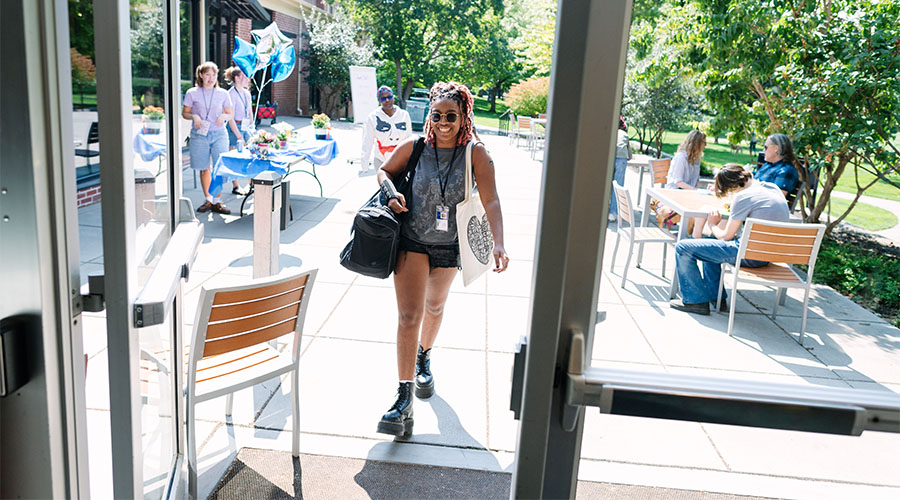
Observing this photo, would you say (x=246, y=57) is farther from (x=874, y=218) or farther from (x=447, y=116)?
(x=874, y=218)

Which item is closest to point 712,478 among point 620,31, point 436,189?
point 436,189

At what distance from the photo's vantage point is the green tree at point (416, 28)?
3378 cm

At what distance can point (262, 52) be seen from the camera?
40.7 feet

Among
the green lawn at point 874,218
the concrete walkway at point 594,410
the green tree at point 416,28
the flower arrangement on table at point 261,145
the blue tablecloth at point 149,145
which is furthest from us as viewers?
the green tree at point 416,28

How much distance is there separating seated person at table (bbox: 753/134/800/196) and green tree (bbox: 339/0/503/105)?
27942 millimetres

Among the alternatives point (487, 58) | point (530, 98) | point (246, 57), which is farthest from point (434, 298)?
point (487, 58)

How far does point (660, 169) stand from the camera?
7.96 meters

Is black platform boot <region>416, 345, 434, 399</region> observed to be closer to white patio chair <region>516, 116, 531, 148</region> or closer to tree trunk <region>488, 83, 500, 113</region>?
white patio chair <region>516, 116, 531, 148</region>

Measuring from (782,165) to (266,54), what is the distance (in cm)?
887

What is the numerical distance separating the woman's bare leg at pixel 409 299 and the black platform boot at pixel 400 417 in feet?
0.27

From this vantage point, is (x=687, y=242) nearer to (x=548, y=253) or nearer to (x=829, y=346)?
(x=829, y=346)

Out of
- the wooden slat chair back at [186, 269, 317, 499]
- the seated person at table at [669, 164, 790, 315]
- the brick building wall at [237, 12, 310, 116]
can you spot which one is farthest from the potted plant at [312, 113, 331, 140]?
the brick building wall at [237, 12, 310, 116]

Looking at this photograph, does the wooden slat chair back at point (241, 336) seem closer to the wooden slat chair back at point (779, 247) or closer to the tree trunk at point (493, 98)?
the wooden slat chair back at point (779, 247)

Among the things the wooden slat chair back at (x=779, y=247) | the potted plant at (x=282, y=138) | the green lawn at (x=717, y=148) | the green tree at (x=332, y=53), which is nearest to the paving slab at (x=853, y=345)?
the wooden slat chair back at (x=779, y=247)
